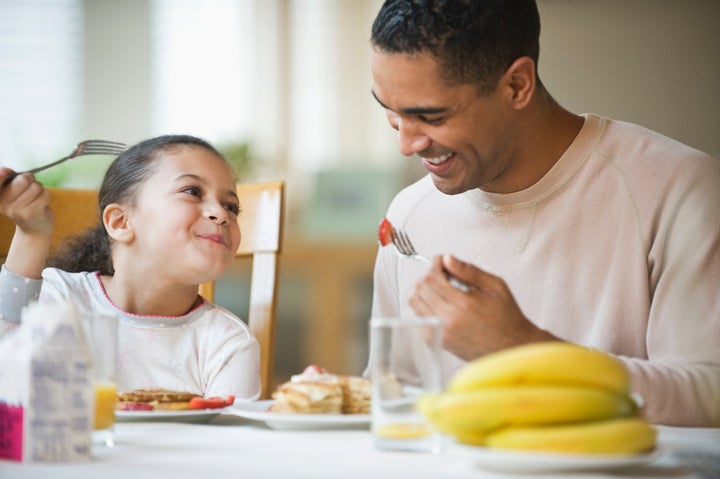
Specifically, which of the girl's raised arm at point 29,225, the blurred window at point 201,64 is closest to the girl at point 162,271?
the girl's raised arm at point 29,225

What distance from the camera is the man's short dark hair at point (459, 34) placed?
56.5 inches

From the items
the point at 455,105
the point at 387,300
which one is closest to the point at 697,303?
the point at 455,105

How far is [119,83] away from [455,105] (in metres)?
2.70

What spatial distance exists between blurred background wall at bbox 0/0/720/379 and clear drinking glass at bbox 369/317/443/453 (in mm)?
2865

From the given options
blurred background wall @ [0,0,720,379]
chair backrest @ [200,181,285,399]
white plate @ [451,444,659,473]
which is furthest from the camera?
blurred background wall @ [0,0,720,379]

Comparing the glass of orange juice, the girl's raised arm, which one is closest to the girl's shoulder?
the girl's raised arm

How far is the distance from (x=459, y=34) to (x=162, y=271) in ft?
2.18

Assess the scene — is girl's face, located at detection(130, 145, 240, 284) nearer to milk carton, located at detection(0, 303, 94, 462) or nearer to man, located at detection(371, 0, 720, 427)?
man, located at detection(371, 0, 720, 427)

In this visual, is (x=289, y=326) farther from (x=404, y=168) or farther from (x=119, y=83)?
(x=119, y=83)

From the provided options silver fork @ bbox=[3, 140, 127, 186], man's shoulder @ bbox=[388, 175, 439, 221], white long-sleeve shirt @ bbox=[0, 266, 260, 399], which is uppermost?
silver fork @ bbox=[3, 140, 127, 186]

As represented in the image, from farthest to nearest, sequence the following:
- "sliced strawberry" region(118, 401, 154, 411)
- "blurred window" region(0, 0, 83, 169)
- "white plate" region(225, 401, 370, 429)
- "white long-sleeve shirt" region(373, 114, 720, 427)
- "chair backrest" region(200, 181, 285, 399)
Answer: "blurred window" region(0, 0, 83, 169) → "chair backrest" region(200, 181, 285, 399) → "white long-sleeve shirt" region(373, 114, 720, 427) → "sliced strawberry" region(118, 401, 154, 411) → "white plate" region(225, 401, 370, 429)

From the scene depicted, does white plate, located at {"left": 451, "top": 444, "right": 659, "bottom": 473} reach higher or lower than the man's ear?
lower

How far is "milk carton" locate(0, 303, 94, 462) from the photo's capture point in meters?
0.74

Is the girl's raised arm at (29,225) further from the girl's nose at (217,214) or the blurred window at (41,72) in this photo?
the blurred window at (41,72)
